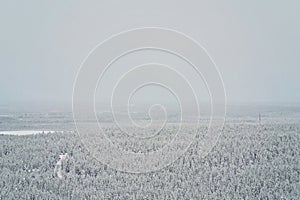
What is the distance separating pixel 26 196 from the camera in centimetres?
3606

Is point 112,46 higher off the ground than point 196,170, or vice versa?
point 112,46

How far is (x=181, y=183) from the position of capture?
130 feet

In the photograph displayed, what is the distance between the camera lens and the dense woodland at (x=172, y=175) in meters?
37.2

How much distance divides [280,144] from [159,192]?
58.2ft

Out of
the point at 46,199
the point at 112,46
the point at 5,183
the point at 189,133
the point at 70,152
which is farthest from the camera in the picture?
the point at 189,133

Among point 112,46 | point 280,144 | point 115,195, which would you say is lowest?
point 115,195

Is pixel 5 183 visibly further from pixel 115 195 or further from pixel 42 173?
pixel 115 195

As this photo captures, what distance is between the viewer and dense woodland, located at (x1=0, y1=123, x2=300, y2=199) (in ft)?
122

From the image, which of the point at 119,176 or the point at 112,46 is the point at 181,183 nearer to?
the point at 119,176

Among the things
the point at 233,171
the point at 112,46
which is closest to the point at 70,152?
the point at 233,171

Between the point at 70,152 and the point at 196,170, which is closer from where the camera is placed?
the point at 196,170

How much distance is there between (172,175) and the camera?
4125cm

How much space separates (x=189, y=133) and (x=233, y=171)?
1447 cm

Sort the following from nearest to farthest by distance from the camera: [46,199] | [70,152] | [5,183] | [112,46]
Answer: [112,46]
[46,199]
[5,183]
[70,152]
